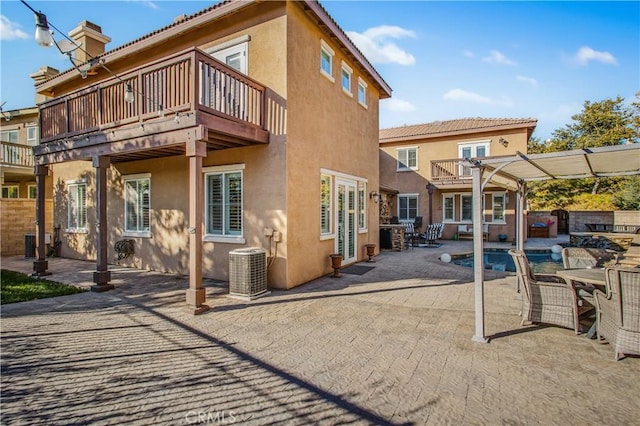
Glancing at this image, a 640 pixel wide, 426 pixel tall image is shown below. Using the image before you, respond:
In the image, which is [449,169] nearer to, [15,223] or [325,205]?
[325,205]

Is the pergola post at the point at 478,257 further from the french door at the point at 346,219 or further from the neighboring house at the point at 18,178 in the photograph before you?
the neighboring house at the point at 18,178

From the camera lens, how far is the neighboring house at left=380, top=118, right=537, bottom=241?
17609 mm

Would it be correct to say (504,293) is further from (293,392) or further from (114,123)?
(114,123)

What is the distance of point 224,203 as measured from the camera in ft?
26.3

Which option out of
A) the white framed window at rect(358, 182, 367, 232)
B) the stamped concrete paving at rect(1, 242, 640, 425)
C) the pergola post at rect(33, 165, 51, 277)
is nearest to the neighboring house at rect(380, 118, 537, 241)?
the white framed window at rect(358, 182, 367, 232)

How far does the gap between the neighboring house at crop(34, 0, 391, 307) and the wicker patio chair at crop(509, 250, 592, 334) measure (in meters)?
4.41

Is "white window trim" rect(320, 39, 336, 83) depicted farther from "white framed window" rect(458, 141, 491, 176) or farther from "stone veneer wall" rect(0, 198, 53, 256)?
"stone veneer wall" rect(0, 198, 53, 256)

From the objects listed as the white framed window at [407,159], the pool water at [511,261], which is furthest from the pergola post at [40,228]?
the white framed window at [407,159]

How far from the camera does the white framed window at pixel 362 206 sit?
36.1ft

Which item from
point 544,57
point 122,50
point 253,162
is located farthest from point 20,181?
point 544,57

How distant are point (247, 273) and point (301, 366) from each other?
3.03 m

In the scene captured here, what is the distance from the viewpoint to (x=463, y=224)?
1864 centimetres

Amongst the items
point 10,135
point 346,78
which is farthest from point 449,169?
point 10,135

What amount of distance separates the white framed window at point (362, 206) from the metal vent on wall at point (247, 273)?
5023mm
